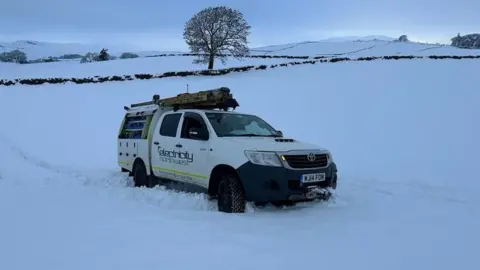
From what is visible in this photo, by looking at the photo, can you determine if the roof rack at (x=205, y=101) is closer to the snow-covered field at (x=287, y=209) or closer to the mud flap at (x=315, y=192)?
the snow-covered field at (x=287, y=209)

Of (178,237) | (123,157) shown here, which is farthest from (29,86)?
(178,237)

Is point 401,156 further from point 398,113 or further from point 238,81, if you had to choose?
point 238,81

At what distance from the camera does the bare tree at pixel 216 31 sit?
3719cm

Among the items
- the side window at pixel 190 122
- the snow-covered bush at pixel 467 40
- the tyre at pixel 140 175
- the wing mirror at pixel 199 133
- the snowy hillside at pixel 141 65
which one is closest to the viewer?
the wing mirror at pixel 199 133

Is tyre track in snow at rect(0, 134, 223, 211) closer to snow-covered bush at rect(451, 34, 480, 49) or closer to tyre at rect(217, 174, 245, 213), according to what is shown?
tyre at rect(217, 174, 245, 213)

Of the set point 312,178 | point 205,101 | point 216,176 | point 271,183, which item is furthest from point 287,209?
point 205,101

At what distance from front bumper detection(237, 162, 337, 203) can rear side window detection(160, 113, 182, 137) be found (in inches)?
92.8

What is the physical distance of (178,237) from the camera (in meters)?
4.80

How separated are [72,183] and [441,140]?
405 inches

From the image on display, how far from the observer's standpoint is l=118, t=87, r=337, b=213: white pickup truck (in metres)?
6.12

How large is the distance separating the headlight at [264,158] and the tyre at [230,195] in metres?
0.45

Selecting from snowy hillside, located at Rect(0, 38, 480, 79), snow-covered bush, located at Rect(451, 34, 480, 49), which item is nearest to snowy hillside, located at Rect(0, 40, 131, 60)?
snowy hillside, located at Rect(0, 38, 480, 79)

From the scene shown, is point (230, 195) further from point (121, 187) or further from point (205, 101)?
point (121, 187)

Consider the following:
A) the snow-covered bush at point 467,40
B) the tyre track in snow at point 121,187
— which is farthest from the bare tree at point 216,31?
the snow-covered bush at point 467,40
